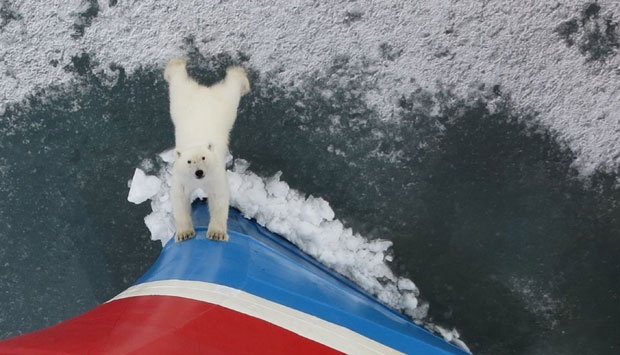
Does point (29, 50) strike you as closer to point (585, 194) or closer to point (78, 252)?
point (78, 252)

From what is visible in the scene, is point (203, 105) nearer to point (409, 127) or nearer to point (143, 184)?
point (143, 184)

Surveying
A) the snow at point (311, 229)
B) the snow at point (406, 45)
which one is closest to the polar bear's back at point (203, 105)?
the snow at point (406, 45)

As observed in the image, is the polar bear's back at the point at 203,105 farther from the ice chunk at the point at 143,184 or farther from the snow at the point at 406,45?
the ice chunk at the point at 143,184

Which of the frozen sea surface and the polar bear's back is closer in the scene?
the polar bear's back

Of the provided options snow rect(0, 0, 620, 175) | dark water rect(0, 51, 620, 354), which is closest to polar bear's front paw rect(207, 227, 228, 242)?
dark water rect(0, 51, 620, 354)

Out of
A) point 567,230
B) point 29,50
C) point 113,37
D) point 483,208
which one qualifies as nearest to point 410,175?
point 483,208

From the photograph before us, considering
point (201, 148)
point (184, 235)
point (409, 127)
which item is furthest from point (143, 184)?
point (409, 127)

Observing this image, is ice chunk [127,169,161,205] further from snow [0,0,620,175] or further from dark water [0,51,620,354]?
snow [0,0,620,175]
